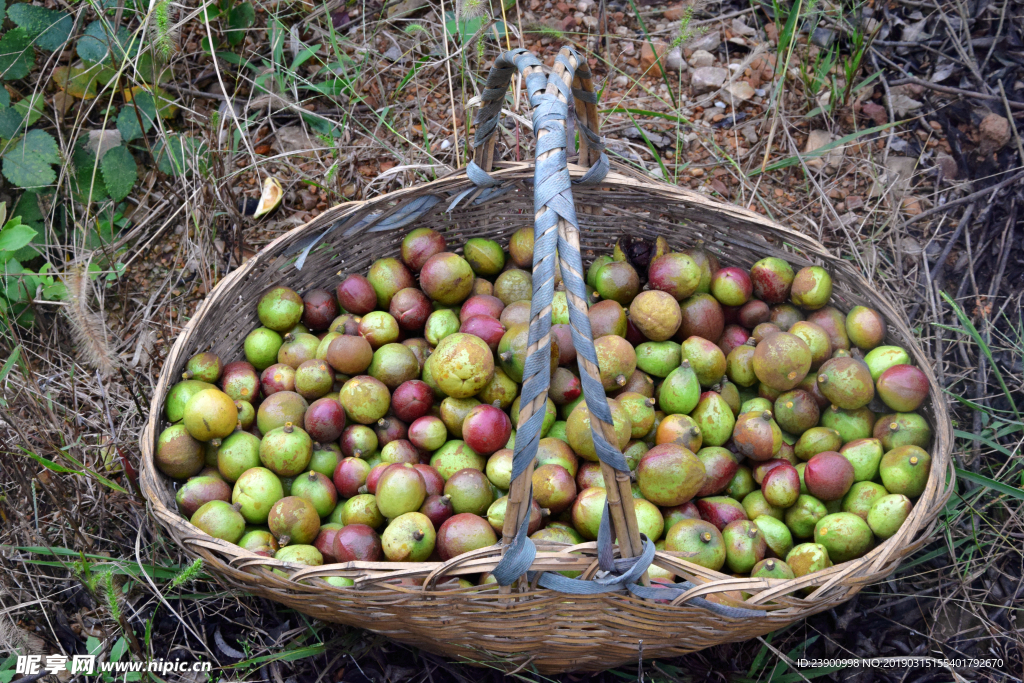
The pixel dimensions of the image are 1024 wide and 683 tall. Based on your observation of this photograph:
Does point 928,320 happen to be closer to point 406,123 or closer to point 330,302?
point 330,302

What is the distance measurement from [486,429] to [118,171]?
273 cm

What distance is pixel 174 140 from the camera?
3.89 meters

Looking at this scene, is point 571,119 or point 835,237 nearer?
point 571,119

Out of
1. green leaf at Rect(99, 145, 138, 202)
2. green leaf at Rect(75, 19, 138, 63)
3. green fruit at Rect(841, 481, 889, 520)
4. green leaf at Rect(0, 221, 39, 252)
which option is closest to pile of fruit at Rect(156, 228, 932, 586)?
green fruit at Rect(841, 481, 889, 520)

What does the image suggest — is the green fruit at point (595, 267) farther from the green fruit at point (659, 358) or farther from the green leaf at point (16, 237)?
the green leaf at point (16, 237)

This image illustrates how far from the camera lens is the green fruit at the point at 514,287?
3.14 metres

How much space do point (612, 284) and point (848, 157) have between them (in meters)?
2.03

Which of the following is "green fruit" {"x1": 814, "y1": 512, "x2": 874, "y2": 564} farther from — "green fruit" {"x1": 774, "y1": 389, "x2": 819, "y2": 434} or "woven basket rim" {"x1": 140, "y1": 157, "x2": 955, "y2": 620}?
"green fruit" {"x1": 774, "y1": 389, "x2": 819, "y2": 434}

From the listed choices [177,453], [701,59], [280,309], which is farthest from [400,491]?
[701,59]

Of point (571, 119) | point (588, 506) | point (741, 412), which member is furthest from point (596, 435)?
point (571, 119)

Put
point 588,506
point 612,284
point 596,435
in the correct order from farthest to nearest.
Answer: point 612,284 < point 588,506 < point 596,435

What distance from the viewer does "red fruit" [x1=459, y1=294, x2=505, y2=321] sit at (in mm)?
2963

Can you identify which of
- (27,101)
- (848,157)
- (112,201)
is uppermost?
(27,101)

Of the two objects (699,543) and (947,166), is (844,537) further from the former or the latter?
(947,166)
